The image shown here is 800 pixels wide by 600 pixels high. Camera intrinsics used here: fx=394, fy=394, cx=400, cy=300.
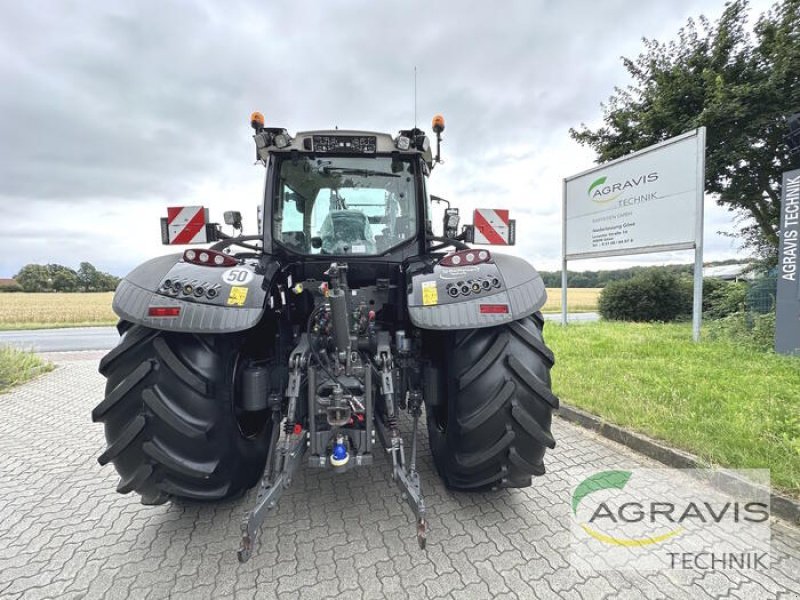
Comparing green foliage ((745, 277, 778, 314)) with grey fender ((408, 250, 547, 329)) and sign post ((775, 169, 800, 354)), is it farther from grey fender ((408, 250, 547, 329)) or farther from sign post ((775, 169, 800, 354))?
grey fender ((408, 250, 547, 329))

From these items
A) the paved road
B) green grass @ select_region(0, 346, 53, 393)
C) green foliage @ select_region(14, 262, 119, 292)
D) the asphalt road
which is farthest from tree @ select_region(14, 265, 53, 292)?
the paved road

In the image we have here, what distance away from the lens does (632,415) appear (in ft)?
11.2

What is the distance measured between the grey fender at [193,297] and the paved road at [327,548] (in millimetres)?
1159

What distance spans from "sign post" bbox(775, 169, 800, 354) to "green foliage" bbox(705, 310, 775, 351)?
357mm

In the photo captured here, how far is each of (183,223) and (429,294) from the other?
3047 mm

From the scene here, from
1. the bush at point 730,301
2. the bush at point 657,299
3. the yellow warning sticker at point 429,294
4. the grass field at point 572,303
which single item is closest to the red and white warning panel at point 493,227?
the yellow warning sticker at point 429,294

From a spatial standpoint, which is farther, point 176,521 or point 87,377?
point 87,377

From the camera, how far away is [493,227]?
3.54 meters

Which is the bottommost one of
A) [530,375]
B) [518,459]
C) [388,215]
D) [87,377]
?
[87,377]

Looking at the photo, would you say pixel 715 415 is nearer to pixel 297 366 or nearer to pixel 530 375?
pixel 530 375

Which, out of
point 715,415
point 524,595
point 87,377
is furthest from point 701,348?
point 87,377

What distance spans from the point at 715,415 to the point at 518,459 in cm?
238

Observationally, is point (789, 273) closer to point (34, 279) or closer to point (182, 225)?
point (182, 225)

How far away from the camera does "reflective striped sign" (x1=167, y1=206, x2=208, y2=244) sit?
374 centimetres
